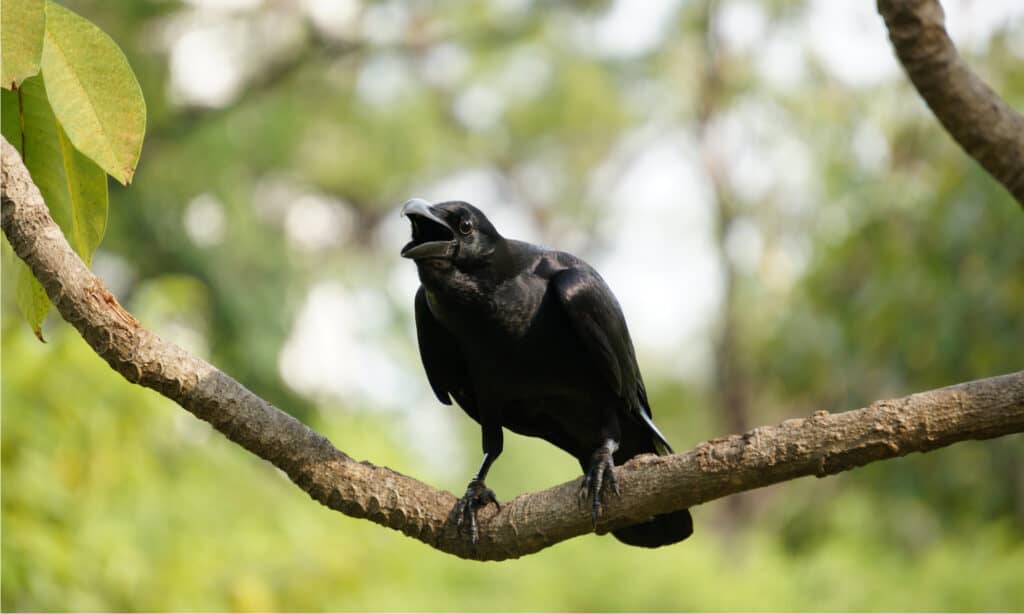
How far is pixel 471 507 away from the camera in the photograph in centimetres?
300

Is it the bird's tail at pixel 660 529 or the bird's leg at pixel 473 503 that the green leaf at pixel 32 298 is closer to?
the bird's leg at pixel 473 503

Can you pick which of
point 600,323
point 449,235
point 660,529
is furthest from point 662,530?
point 449,235

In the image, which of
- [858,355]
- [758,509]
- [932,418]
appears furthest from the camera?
[758,509]

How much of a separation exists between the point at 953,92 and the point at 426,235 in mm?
1606

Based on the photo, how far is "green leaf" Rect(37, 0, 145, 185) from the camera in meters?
2.15

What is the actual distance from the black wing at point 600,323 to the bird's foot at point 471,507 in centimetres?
60

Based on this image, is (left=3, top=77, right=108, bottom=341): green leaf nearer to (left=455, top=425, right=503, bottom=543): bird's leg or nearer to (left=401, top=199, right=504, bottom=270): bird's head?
(left=401, top=199, right=504, bottom=270): bird's head

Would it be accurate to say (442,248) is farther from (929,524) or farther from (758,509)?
(758,509)

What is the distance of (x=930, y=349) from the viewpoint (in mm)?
7660

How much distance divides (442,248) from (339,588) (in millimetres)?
4760

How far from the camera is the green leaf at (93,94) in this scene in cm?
215

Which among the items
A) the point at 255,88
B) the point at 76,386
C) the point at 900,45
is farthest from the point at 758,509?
the point at 900,45

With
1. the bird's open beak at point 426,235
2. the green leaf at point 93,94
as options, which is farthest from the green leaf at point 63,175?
the bird's open beak at point 426,235

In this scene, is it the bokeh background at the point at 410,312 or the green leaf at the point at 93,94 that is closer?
the green leaf at the point at 93,94
